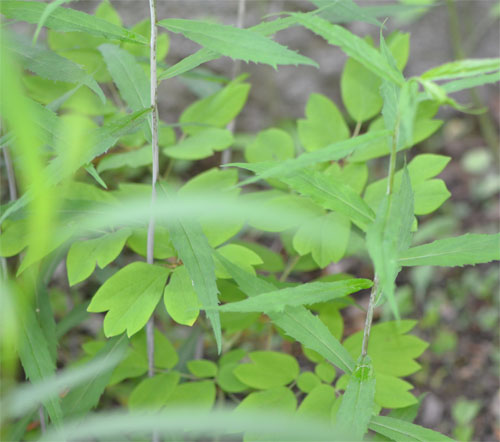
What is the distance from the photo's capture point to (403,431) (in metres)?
0.72

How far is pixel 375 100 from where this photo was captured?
104 centimetres

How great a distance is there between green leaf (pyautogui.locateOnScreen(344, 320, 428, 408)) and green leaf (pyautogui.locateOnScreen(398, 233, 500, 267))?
22 cm

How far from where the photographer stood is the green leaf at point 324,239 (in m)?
0.87

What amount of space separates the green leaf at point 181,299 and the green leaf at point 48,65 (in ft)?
0.97

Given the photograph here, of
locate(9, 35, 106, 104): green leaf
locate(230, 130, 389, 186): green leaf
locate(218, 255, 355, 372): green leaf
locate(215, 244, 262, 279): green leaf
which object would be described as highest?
locate(9, 35, 106, 104): green leaf

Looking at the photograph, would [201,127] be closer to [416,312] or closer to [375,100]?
[375,100]

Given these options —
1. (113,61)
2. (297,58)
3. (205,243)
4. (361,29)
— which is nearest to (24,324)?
(205,243)

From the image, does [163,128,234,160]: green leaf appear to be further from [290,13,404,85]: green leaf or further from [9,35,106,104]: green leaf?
[290,13,404,85]: green leaf

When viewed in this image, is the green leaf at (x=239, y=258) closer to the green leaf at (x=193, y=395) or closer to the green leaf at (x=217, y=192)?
the green leaf at (x=217, y=192)

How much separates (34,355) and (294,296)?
42 cm

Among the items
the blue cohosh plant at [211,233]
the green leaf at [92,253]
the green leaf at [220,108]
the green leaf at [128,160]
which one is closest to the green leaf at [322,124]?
the blue cohosh plant at [211,233]

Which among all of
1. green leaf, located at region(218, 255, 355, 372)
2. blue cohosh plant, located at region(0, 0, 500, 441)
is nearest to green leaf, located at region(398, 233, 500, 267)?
blue cohosh plant, located at region(0, 0, 500, 441)

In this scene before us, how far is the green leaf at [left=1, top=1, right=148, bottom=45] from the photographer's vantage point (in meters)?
0.68

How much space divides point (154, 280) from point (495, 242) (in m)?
0.46
